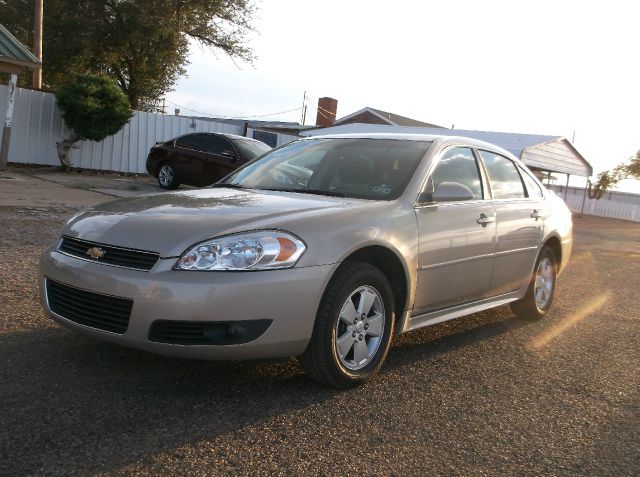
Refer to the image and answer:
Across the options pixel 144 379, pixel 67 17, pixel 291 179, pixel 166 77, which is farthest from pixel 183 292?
pixel 166 77

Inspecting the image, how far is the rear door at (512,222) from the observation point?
5023 millimetres

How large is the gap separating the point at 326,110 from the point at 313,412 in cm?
4329

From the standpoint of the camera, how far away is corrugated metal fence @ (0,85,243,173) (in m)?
16.9

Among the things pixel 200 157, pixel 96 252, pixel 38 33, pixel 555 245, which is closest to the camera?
pixel 96 252

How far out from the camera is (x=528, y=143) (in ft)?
79.9

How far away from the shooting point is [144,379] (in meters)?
3.57

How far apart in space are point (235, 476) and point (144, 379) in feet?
3.78

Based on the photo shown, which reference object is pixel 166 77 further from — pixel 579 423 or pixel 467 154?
pixel 579 423

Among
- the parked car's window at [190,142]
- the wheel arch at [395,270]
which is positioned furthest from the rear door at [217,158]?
the wheel arch at [395,270]

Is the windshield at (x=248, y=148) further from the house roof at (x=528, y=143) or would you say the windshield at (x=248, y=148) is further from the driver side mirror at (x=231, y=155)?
the house roof at (x=528, y=143)

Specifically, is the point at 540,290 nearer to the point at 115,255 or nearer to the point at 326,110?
the point at 115,255

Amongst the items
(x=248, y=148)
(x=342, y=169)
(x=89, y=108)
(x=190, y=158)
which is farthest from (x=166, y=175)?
(x=342, y=169)

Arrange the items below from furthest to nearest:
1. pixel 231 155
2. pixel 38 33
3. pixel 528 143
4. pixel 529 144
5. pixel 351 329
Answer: pixel 528 143
pixel 529 144
pixel 38 33
pixel 231 155
pixel 351 329

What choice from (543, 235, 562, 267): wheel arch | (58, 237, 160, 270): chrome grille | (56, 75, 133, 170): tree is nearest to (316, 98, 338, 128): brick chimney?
(56, 75, 133, 170): tree
